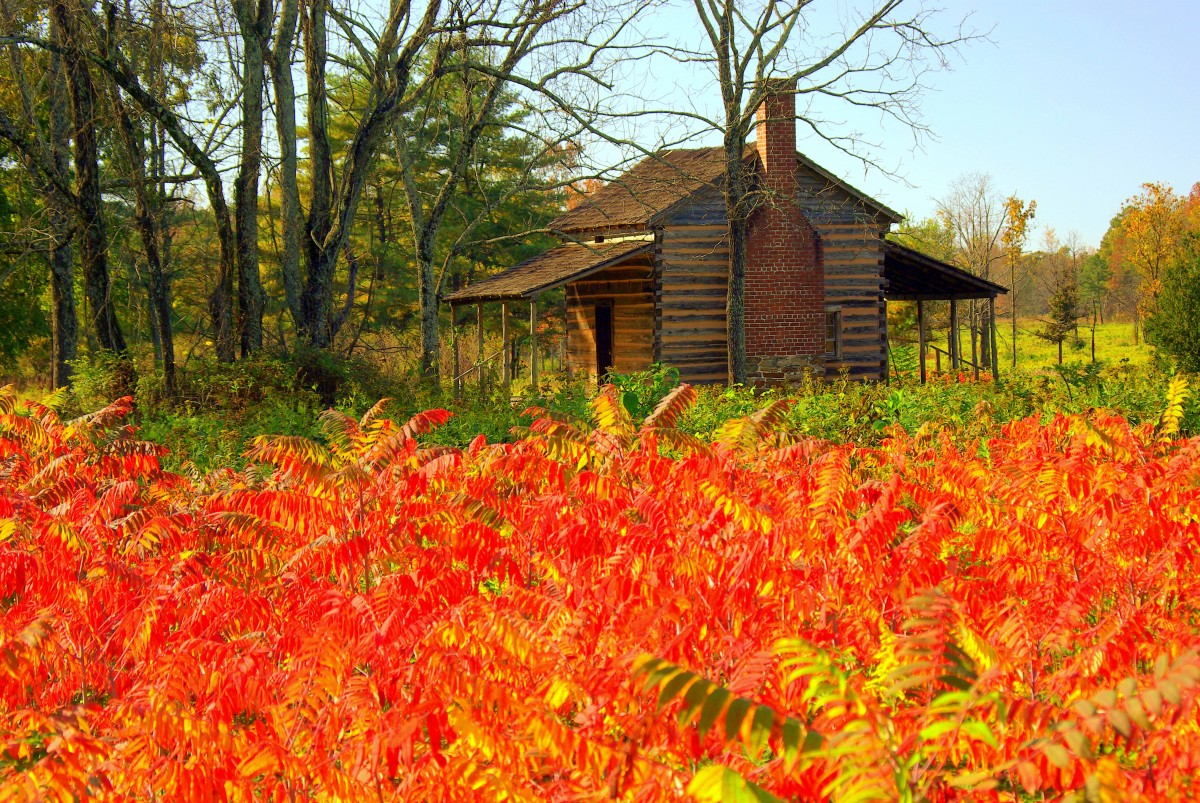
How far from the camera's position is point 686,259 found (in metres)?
27.3

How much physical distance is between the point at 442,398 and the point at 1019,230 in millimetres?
Result: 41541

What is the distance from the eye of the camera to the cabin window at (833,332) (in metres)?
27.6

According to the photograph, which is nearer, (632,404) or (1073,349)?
(632,404)

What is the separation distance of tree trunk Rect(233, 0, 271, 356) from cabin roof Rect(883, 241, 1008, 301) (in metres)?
16.7

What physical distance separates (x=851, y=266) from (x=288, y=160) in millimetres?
15002

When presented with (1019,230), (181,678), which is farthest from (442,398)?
(1019,230)

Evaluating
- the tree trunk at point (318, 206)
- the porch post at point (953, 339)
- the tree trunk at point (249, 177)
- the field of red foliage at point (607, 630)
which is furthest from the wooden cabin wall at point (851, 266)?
the field of red foliage at point (607, 630)

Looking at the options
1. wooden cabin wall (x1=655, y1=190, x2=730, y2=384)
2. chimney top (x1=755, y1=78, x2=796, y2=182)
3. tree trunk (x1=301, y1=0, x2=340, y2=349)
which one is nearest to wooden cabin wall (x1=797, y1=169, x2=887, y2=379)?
chimney top (x1=755, y1=78, x2=796, y2=182)

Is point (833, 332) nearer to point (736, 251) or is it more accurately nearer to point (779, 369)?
point (779, 369)

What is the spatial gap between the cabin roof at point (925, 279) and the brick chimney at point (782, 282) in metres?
2.59

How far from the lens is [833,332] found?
2784 cm

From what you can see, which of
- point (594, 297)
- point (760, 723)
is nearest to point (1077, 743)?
point (760, 723)

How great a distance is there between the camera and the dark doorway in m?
30.6

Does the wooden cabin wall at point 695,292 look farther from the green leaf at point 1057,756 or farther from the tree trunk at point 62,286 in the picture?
the green leaf at point 1057,756
